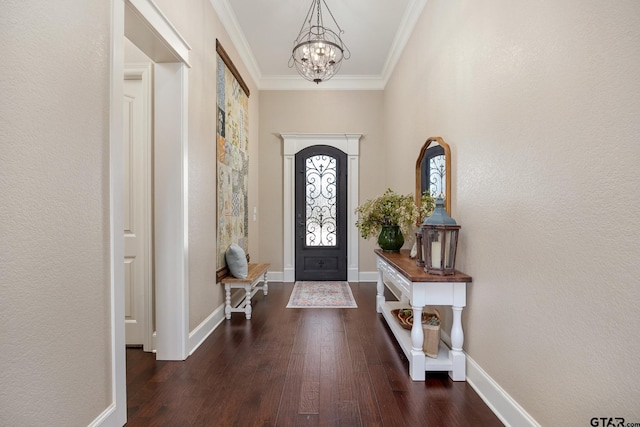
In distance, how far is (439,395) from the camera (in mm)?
2160

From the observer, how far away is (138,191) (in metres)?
2.89

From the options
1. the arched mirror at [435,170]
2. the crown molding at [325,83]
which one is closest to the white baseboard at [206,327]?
the arched mirror at [435,170]

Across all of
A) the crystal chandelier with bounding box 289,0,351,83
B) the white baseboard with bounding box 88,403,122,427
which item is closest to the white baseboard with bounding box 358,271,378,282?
the crystal chandelier with bounding box 289,0,351,83

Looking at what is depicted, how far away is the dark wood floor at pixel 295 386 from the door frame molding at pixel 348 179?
2415 mm

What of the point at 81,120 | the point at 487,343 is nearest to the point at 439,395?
the point at 487,343

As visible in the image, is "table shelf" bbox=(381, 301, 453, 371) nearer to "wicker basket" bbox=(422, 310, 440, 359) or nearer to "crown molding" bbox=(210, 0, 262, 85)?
"wicker basket" bbox=(422, 310, 440, 359)

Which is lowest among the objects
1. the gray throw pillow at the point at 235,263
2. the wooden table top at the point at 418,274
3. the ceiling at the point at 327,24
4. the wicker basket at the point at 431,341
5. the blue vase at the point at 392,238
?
the wicker basket at the point at 431,341

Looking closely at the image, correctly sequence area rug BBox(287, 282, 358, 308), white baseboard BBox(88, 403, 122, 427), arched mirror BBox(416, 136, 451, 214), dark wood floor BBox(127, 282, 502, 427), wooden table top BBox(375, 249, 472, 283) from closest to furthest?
white baseboard BBox(88, 403, 122, 427)
dark wood floor BBox(127, 282, 502, 427)
wooden table top BBox(375, 249, 472, 283)
arched mirror BBox(416, 136, 451, 214)
area rug BBox(287, 282, 358, 308)

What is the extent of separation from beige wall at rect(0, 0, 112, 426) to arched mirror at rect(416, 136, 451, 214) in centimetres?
239

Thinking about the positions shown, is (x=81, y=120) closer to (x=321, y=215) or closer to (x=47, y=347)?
(x=47, y=347)

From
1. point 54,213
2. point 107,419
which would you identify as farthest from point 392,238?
point 54,213

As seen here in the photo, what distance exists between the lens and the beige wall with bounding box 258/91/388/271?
5.79m

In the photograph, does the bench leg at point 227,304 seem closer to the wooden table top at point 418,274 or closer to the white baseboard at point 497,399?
the wooden table top at point 418,274

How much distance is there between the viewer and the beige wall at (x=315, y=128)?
228 inches
